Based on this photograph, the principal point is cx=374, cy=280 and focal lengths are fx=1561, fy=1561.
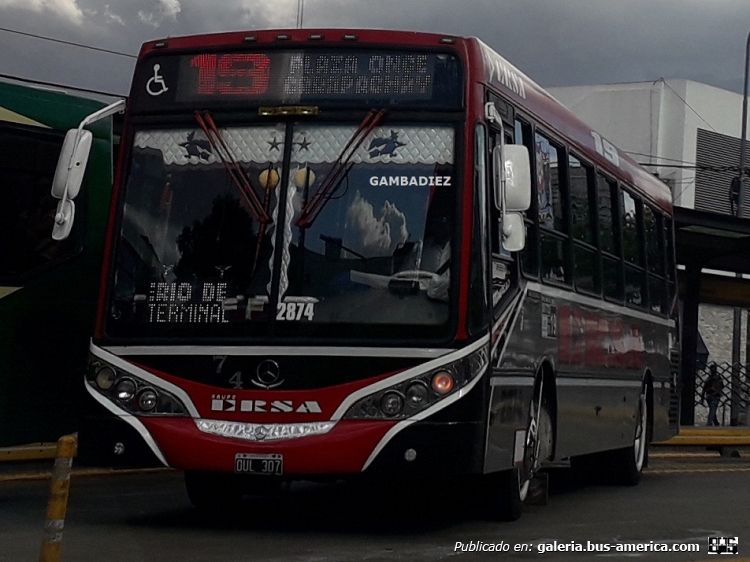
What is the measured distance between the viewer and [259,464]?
32.0 feet

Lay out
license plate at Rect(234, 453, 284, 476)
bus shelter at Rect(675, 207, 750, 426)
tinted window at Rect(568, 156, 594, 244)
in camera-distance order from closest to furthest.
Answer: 1. license plate at Rect(234, 453, 284, 476)
2. tinted window at Rect(568, 156, 594, 244)
3. bus shelter at Rect(675, 207, 750, 426)

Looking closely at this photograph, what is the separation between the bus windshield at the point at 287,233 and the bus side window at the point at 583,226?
9.89 ft

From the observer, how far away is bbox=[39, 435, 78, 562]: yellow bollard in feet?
23.0

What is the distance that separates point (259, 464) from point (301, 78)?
260 centimetres

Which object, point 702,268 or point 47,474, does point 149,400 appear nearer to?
point 47,474

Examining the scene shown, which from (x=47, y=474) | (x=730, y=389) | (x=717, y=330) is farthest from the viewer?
(x=717, y=330)

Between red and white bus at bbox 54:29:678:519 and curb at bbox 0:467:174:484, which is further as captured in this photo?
curb at bbox 0:467:174:484

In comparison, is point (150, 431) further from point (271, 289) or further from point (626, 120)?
point (626, 120)

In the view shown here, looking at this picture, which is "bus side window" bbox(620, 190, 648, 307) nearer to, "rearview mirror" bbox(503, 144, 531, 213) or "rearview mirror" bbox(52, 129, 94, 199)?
"rearview mirror" bbox(503, 144, 531, 213)

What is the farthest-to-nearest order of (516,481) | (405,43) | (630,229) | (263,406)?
1. (630,229)
2. (516,481)
3. (405,43)
4. (263,406)

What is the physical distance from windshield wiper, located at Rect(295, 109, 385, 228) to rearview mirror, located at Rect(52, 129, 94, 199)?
1441 millimetres

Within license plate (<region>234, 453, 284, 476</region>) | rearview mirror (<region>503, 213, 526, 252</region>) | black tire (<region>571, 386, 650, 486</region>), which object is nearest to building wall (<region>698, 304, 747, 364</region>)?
black tire (<region>571, 386, 650, 486</region>)

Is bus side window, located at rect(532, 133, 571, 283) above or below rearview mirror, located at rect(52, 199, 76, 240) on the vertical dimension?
above

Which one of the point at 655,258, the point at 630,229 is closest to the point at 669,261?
the point at 655,258
